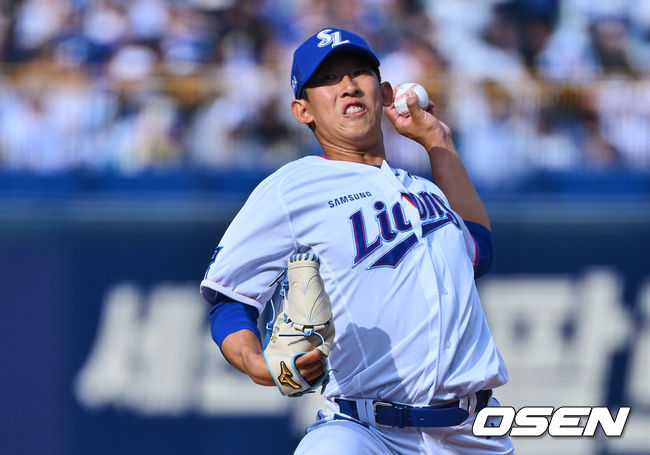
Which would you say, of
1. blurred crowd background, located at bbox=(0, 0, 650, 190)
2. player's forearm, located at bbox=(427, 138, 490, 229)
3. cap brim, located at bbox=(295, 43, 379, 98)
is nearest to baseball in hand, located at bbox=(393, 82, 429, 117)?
player's forearm, located at bbox=(427, 138, 490, 229)

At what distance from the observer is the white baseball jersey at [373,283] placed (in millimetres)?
2771

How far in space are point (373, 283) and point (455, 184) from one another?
678 millimetres

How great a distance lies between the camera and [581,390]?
21.3 feet

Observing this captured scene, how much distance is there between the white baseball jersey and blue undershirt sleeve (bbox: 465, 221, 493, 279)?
0.83 ft

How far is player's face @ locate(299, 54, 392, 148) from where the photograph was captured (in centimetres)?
299

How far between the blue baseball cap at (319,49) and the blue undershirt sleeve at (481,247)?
663 millimetres

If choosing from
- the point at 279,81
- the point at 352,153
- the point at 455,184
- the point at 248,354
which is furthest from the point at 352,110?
the point at 279,81

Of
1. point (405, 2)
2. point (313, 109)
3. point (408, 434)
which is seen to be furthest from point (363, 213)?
point (405, 2)

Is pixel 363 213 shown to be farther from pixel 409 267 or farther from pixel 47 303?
pixel 47 303

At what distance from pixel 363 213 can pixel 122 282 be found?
3.88 meters

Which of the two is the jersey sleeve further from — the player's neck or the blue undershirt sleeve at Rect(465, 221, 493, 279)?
the blue undershirt sleeve at Rect(465, 221, 493, 279)

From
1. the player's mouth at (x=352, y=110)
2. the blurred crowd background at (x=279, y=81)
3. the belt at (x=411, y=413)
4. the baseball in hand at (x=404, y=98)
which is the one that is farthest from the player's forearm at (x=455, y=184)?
the blurred crowd background at (x=279, y=81)

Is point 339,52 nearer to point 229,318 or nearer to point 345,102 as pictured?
point 345,102

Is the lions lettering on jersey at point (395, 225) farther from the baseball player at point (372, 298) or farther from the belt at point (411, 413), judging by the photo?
the belt at point (411, 413)
